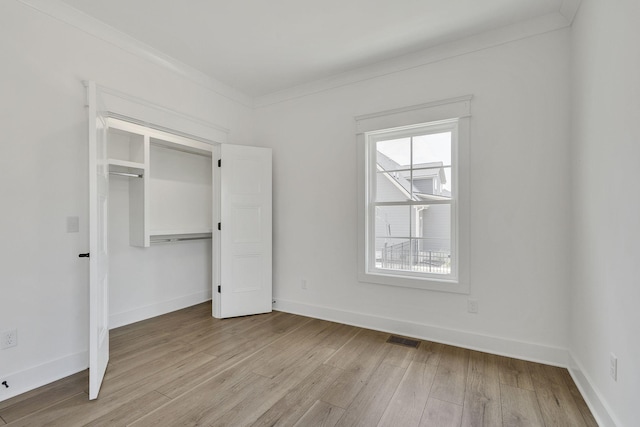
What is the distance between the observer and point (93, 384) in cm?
198

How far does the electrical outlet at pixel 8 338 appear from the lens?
2.06 m

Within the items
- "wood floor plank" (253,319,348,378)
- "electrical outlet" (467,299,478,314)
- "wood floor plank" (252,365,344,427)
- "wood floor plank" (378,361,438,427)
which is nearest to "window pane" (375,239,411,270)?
"electrical outlet" (467,299,478,314)

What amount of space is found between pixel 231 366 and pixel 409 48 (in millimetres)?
3316

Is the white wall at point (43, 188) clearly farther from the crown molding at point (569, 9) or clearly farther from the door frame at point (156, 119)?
Answer: the crown molding at point (569, 9)

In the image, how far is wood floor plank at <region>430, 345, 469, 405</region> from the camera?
2074mm

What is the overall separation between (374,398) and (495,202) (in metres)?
1.92

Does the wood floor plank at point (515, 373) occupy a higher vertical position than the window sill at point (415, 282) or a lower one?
lower

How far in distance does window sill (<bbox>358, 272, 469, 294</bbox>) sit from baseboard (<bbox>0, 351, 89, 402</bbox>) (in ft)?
8.54

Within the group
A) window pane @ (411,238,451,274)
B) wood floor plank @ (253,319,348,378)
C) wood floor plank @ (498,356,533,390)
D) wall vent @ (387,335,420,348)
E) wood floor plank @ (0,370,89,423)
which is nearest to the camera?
wood floor plank @ (0,370,89,423)

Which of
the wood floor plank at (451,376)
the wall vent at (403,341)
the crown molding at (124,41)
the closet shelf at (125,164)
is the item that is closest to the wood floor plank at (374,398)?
the wood floor plank at (451,376)

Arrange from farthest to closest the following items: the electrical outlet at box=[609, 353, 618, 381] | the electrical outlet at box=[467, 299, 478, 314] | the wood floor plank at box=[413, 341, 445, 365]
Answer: the electrical outlet at box=[467, 299, 478, 314], the wood floor plank at box=[413, 341, 445, 365], the electrical outlet at box=[609, 353, 618, 381]

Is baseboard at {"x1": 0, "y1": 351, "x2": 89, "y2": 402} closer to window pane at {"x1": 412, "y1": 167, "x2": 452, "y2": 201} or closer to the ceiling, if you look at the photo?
the ceiling

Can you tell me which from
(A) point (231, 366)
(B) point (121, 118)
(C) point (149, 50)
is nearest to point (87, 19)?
(C) point (149, 50)

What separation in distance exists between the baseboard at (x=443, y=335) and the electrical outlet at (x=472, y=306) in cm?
21
